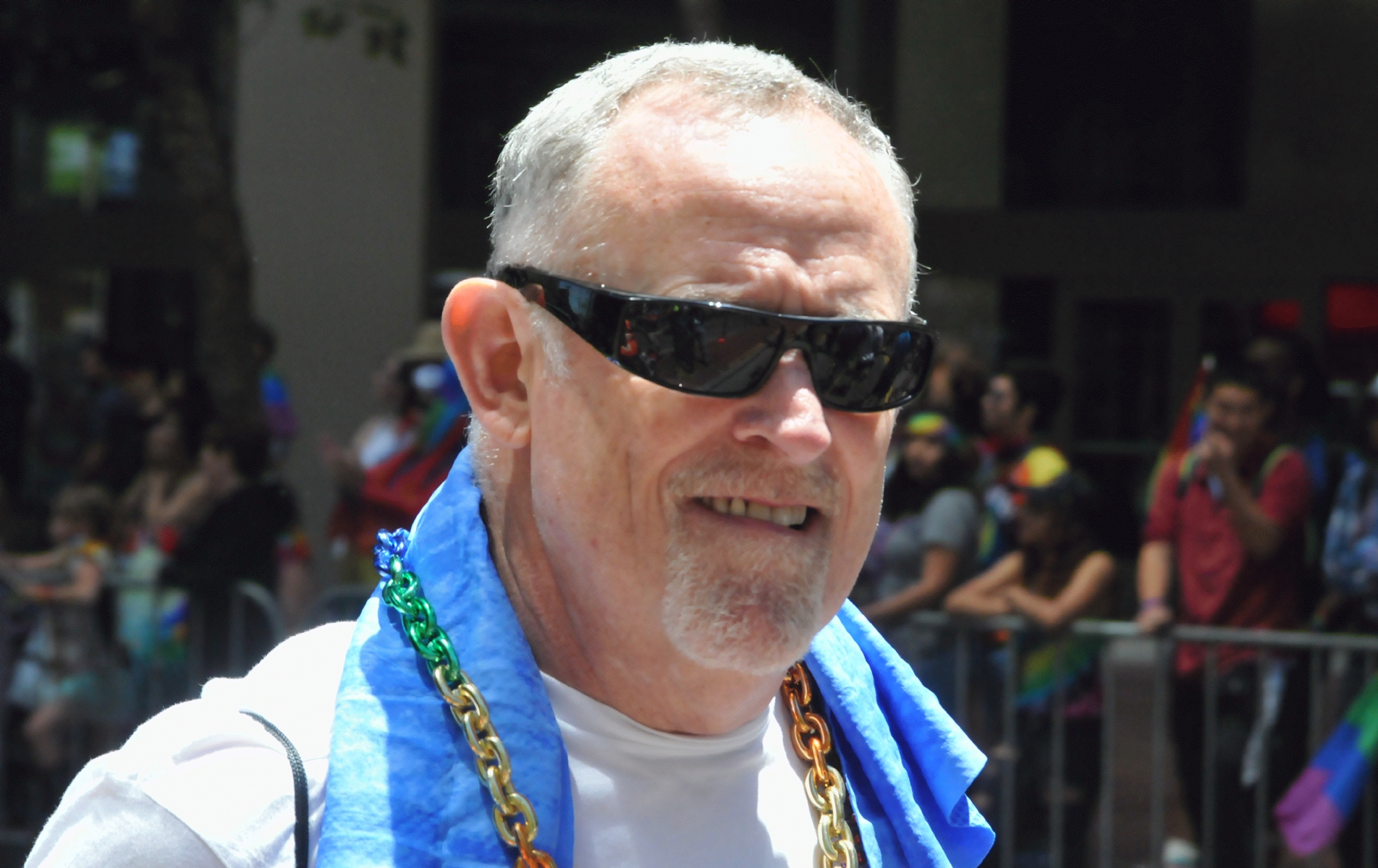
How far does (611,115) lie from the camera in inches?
64.0

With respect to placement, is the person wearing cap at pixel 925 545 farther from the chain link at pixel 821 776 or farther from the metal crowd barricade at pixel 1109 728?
the chain link at pixel 821 776

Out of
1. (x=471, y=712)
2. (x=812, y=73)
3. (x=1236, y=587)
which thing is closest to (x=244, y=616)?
(x=1236, y=587)

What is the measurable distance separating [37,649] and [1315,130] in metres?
8.97

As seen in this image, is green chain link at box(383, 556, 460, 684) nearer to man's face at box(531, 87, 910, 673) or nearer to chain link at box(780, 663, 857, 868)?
man's face at box(531, 87, 910, 673)

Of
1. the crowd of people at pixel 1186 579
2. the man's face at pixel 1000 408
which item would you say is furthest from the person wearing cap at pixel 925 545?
the man's face at pixel 1000 408

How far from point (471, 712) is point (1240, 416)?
4.41 metres

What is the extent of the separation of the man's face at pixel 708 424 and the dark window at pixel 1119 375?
10342 millimetres

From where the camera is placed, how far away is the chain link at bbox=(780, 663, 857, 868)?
1.75 meters

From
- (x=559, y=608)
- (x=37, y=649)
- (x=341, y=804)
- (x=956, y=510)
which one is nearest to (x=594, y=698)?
(x=559, y=608)

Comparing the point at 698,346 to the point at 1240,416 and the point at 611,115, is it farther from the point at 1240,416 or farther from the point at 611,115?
the point at 1240,416

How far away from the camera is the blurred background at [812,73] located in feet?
33.1

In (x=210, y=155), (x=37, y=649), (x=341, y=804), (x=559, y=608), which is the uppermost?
(x=210, y=155)

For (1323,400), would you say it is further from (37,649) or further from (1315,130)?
(1315,130)

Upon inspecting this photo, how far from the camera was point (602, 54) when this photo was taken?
10.6m
